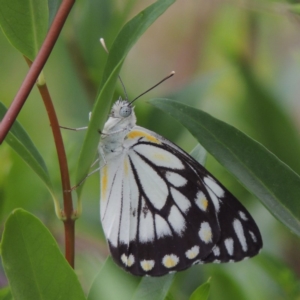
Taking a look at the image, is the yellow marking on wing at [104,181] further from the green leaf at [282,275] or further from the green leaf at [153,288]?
the green leaf at [282,275]

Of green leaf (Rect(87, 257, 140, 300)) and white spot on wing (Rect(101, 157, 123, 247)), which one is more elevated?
green leaf (Rect(87, 257, 140, 300))

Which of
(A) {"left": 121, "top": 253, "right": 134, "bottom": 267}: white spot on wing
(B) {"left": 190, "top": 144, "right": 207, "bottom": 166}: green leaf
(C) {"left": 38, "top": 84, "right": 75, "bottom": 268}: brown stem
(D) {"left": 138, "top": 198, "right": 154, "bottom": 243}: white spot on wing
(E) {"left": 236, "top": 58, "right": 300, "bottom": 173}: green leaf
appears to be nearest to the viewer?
(C) {"left": 38, "top": 84, "right": 75, "bottom": 268}: brown stem

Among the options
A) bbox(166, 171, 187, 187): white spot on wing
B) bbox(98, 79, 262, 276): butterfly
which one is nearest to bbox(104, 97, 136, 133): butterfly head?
bbox(98, 79, 262, 276): butterfly

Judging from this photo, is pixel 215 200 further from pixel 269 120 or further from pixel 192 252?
pixel 269 120

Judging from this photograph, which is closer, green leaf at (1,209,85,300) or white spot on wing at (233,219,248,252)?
green leaf at (1,209,85,300)

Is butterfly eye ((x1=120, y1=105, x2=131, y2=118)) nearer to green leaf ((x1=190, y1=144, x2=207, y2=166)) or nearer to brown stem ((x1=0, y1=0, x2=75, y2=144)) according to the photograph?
green leaf ((x1=190, y1=144, x2=207, y2=166))

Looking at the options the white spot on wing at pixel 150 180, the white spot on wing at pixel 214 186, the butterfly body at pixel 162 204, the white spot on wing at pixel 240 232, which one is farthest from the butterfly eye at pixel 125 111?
the white spot on wing at pixel 240 232
